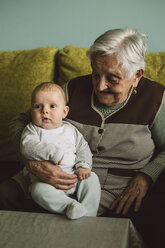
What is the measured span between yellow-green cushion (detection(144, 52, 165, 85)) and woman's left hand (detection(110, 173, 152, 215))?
25.0 inches

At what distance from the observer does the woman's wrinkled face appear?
1.27 m

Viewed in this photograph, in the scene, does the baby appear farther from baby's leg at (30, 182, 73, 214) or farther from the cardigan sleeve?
the cardigan sleeve

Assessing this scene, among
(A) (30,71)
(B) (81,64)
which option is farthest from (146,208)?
(A) (30,71)

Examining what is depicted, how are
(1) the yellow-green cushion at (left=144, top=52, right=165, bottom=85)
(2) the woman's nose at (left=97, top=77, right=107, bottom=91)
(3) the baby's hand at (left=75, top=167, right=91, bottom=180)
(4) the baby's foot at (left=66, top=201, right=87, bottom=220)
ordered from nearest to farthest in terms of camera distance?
1. (4) the baby's foot at (left=66, top=201, right=87, bottom=220)
2. (3) the baby's hand at (left=75, top=167, right=91, bottom=180)
3. (2) the woman's nose at (left=97, top=77, right=107, bottom=91)
4. (1) the yellow-green cushion at (left=144, top=52, right=165, bottom=85)

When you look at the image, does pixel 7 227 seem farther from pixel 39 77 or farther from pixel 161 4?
pixel 161 4

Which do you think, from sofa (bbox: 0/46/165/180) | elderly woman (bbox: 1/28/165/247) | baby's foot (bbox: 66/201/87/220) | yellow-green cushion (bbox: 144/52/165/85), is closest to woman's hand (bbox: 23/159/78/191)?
elderly woman (bbox: 1/28/165/247)

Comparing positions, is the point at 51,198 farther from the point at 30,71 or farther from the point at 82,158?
the point at 30,71

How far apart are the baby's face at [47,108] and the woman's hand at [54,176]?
0.18 metres

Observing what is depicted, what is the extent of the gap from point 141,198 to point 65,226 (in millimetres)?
468

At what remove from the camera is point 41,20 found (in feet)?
6.60

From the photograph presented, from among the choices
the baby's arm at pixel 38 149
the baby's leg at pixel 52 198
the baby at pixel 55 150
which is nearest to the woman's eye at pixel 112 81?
the baby at pixel 55 150

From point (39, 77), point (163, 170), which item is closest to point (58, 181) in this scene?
point (163, 170)

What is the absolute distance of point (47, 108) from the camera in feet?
4.02

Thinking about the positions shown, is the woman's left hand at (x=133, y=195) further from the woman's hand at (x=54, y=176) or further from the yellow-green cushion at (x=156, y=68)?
the yellow-green cushion at (x=156, y=68)
